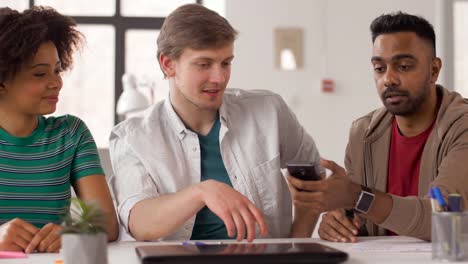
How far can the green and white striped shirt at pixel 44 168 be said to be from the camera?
2.09 meters

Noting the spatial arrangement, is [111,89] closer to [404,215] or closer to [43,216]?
[43,216]

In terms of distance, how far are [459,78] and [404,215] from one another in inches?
164

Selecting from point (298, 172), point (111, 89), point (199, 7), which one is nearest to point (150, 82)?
point (111, 89)

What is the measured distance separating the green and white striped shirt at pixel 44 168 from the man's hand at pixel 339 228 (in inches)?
26.2

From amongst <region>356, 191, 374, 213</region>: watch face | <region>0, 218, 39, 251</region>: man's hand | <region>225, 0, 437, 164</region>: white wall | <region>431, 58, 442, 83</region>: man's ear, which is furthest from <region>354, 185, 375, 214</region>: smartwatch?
<region>225, 0, 437, 164</region>: white wall

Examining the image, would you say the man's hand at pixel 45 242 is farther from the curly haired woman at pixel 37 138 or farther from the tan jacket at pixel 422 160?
the tan jacket at pixel 422 160

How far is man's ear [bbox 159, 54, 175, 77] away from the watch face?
0.77 m

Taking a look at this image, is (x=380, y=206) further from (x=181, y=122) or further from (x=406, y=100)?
(x=181, y=122)

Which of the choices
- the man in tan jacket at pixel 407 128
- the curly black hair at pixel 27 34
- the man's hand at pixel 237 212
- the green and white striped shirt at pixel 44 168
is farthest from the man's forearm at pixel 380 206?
the curly black hair at pixel 27 34

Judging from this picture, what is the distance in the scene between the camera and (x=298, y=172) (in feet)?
6.34

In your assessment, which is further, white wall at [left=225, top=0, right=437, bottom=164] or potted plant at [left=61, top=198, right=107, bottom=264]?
white wall at [left=225, top=0, right=437, bottom=164]

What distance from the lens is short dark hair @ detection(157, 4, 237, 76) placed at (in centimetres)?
224

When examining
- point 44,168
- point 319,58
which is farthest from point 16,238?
point 319,58

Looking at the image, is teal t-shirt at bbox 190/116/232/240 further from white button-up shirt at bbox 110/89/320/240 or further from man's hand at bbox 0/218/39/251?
man's hand at bbox 0/218/39/251
